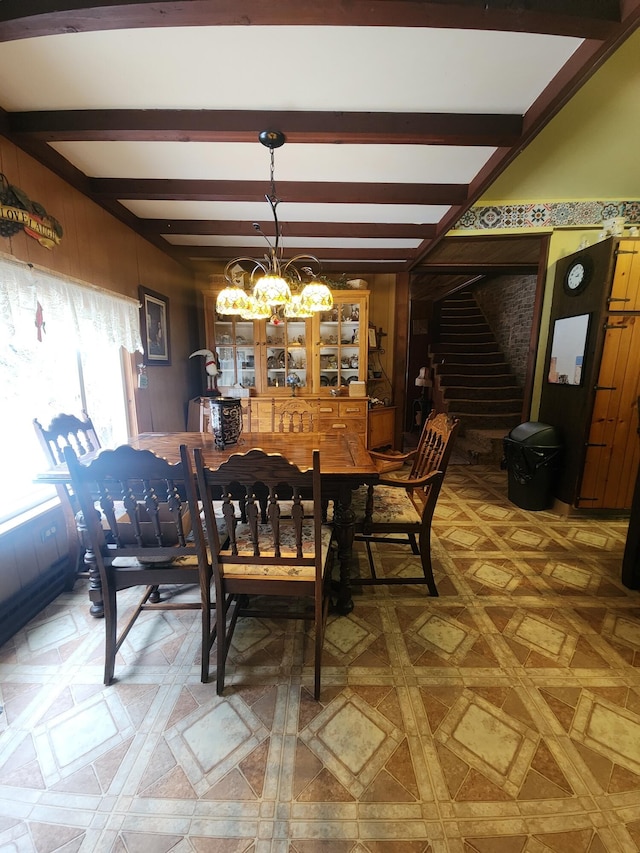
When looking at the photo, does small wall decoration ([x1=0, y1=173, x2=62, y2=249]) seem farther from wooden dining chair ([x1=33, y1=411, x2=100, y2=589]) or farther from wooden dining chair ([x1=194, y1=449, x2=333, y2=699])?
wooden dining chair ([x1=194, y1=449, x2=333, y2=699])

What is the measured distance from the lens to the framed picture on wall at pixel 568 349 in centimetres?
280

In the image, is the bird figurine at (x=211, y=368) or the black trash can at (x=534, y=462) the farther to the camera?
the bird figurine at (x=211, y=368)

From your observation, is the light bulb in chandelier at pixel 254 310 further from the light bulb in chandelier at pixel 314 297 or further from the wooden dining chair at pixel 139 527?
the wooden dining chair at pixel 139 527

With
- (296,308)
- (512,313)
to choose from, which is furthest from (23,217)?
(512,313)

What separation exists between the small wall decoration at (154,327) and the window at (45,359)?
0.28 metres

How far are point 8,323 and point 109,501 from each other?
1174 mm

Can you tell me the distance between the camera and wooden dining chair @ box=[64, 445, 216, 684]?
3.99 ft

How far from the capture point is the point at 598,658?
1.57 metres

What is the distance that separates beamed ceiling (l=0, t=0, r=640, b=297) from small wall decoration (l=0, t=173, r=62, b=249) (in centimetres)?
28

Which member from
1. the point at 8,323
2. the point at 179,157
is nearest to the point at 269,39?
the point at 179,157

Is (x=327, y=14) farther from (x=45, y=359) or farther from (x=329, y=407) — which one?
(x=329, y=407)

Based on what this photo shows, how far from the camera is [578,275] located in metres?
2.85

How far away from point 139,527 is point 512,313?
19.9ft

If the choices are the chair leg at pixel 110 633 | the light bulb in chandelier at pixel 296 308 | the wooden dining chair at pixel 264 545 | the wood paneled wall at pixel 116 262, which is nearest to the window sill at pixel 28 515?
the chair leg at pixel 110 633
